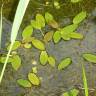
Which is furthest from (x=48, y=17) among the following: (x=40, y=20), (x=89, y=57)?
(x=89, y=57)

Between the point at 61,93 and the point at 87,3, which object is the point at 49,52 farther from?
the point at 87,3

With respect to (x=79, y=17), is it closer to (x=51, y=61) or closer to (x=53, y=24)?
(x=53, y=24)

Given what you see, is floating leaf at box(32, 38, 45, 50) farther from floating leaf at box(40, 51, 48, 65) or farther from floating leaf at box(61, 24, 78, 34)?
floating leaf at box(61, 24, 78, 34)

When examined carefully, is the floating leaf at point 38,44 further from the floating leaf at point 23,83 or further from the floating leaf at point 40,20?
the floating leaf at point 23,83

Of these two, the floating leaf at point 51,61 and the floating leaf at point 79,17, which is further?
the floating leaf at point 79,17

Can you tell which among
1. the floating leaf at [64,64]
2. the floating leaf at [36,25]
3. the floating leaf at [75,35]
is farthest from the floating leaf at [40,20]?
the floating leaf at [64,64]

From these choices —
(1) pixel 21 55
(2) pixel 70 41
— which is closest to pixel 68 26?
(2) pixel 70 41
